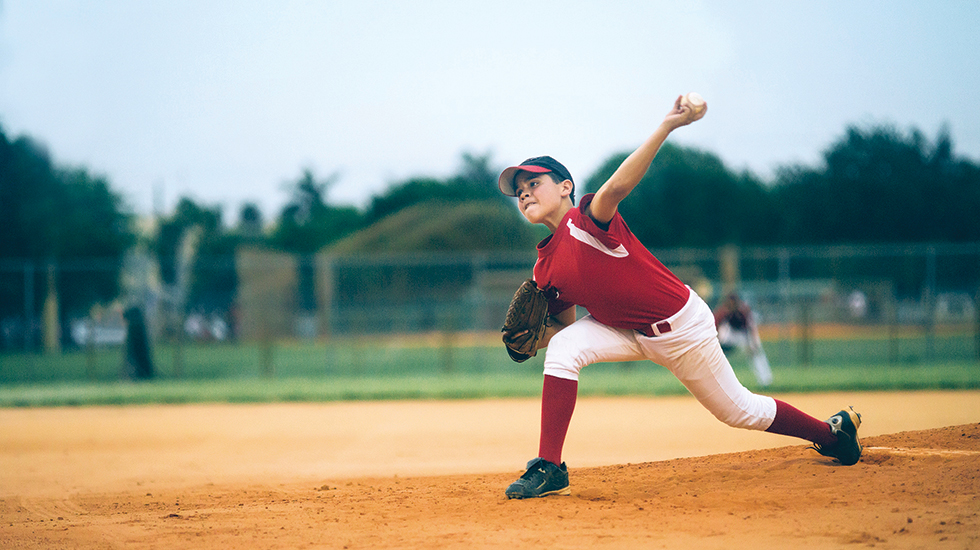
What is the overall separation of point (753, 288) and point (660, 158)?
26.7 meters

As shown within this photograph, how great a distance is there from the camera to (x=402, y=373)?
54.0 feet

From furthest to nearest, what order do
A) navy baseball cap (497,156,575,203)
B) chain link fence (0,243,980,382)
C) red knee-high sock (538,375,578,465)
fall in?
1. chain link fence (0,243,980,382)
2. navy baseball cap (497,156,575,203)
3. red knee-high sock (538,375,578,465)

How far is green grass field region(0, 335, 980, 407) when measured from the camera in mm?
12117

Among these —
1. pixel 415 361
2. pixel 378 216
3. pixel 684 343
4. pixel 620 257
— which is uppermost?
pixel 378 216

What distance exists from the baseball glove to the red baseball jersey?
114 mm

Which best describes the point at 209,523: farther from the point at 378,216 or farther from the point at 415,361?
the point at 378,216

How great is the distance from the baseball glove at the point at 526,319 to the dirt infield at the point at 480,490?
80cm

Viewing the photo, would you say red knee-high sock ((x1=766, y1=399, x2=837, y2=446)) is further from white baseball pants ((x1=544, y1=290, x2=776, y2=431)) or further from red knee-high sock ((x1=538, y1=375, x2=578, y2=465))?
red knee-high sock ((x1=538, y1=375, x2=578, y2=465))

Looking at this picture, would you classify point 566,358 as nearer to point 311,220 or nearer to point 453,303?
point 453,303

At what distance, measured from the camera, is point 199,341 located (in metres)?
25.4

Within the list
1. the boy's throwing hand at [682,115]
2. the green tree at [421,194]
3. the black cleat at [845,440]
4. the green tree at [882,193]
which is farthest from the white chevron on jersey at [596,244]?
the green tree at [421,194]

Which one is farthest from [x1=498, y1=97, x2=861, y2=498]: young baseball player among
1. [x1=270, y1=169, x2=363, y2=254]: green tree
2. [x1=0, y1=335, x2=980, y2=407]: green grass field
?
[x1=270, y1=169, x2=363, y2=254]: green tree

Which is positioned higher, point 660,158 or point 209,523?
point 660,158

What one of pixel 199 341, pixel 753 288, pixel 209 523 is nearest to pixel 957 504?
pixel 209 523
